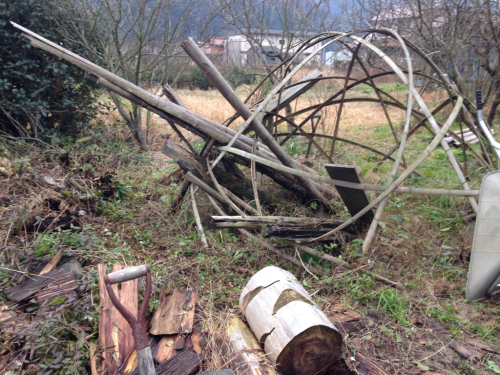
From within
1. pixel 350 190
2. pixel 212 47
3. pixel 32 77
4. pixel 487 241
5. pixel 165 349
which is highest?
pixel 212 47

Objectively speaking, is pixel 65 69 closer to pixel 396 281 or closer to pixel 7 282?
pixel 7 282

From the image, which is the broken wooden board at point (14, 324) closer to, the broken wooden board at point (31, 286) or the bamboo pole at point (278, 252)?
the broken wooden board at point (31, 286)

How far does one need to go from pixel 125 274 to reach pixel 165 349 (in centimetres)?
69

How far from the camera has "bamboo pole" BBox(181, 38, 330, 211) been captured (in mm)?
3283

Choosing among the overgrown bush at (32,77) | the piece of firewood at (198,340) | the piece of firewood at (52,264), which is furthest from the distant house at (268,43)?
the piece of firewood at (198,340)

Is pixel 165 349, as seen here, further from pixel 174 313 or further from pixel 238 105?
pixel 238 105

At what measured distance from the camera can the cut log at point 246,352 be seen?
206 cm

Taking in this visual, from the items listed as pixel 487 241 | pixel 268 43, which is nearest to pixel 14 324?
pixel 487 241

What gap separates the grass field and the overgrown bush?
730 millimetres

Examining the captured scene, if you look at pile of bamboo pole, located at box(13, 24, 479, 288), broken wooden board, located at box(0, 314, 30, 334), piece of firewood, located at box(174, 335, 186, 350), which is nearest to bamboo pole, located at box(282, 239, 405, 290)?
pile of bamboo pole, located at box(13, 24, 479, 288)

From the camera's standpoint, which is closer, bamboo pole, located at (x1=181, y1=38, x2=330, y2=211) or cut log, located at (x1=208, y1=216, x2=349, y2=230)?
cut log, located at (x1=208, y1=216, x2=349, y2=230)

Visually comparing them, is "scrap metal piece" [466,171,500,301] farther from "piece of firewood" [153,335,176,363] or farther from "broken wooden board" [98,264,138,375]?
"broken wooden board" [98,264,138,375]

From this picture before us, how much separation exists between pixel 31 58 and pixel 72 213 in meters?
4.07

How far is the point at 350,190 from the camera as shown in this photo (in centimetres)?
355
